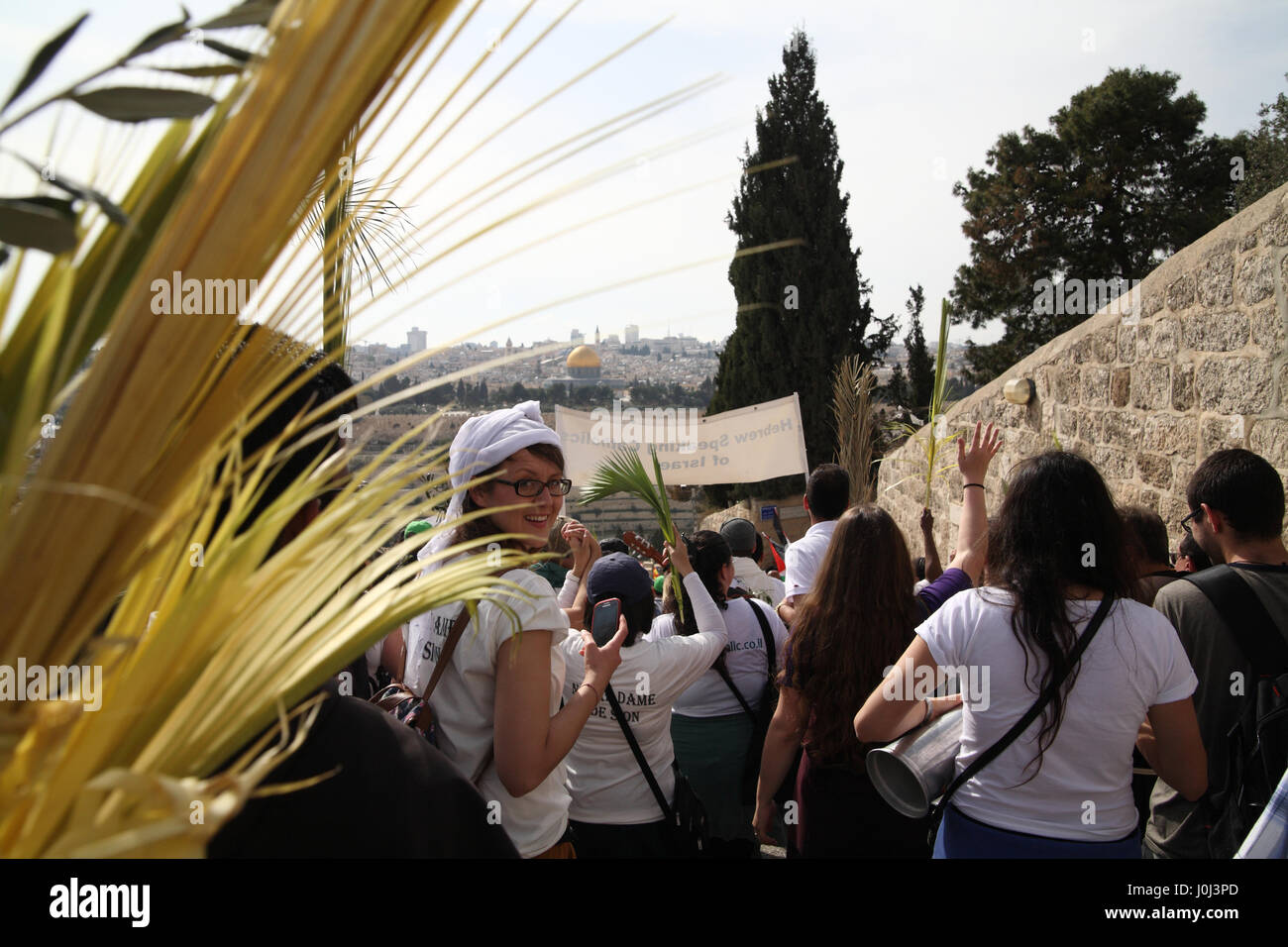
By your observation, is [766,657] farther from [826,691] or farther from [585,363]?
[585,363]

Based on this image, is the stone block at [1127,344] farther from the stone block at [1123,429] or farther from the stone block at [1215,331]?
the stone block at [1215,331]

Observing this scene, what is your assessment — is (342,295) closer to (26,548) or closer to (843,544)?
(26,548)

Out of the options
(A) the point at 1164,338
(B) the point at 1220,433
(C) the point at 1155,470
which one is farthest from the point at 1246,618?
(A) the point at 1164,338

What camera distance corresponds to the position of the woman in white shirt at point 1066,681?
2.11 meters

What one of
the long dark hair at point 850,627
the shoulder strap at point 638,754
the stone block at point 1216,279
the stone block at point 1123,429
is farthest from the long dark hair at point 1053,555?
the stone block at point 1123,429

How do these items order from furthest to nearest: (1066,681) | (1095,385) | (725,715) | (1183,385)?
(1095,385) → (1183,385) → (725,715) → (1066,681)

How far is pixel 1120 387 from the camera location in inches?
212

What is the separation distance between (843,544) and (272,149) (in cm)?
259

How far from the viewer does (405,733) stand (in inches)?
40.8

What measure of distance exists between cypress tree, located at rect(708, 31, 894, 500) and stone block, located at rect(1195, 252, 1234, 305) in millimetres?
15554

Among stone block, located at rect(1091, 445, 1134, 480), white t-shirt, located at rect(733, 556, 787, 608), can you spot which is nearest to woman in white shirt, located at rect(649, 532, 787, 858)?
white t-shirt, located at rect(733, 556, 787, 608)

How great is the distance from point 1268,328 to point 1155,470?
3.93 feet
